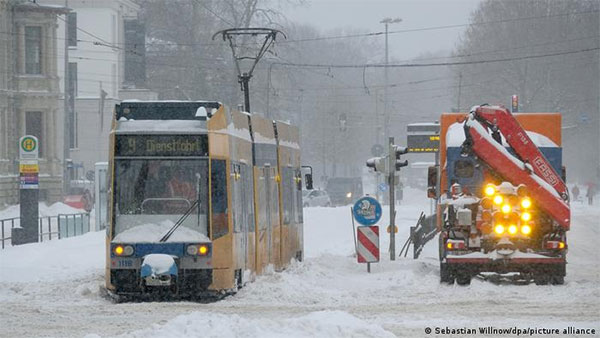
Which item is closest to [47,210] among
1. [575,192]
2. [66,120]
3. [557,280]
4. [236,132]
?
[66,120]

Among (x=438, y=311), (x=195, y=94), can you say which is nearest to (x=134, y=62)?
(x=195, y=94)

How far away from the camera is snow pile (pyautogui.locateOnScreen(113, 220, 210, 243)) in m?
17.4

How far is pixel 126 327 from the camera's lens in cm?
1379

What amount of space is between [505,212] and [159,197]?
5604 mm

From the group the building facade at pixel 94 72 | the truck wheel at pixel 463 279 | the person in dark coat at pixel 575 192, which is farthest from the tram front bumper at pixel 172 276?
the person in dark coat at pixel 575 192

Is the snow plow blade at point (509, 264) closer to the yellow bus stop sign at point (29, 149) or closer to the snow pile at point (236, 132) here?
the snow pile at point (236, 132)

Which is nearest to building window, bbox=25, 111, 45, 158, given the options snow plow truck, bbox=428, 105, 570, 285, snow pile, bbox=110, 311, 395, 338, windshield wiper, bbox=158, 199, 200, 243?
snow plow truck, bbox=428, 105, 570, 285

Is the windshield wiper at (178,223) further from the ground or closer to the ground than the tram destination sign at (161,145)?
closer to the ground

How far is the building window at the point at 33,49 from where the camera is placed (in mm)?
62812

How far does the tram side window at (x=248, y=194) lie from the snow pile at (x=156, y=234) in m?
1.86

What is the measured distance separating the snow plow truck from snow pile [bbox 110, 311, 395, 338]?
7.42 m

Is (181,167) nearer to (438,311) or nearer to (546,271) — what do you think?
(438,311)

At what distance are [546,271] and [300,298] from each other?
14.7 feet

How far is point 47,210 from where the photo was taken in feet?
197
